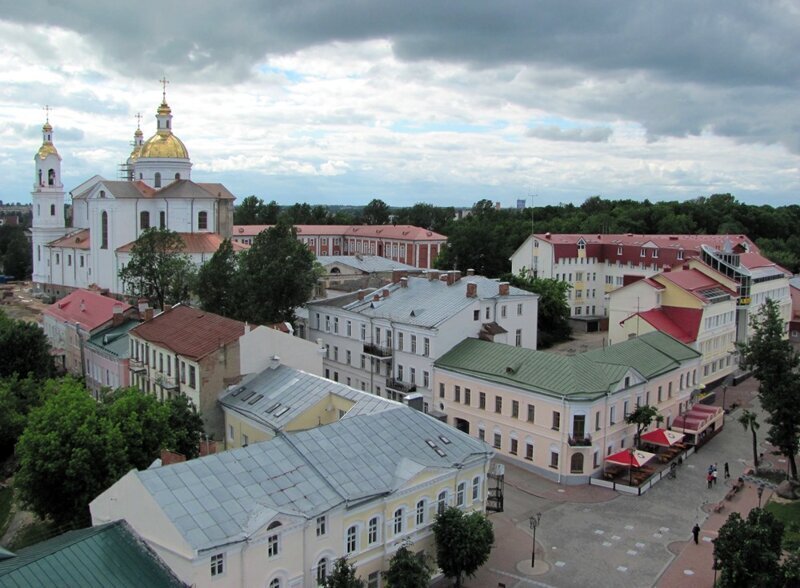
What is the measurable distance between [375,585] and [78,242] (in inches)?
2909

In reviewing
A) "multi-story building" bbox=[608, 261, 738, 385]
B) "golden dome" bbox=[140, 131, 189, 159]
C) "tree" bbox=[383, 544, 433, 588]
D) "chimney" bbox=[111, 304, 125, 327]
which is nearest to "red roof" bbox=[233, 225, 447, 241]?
"golden dome" bbox=[140, 131, 189, 159]

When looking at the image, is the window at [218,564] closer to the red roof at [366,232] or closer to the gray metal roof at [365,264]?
the gray metal roof at [365,264]

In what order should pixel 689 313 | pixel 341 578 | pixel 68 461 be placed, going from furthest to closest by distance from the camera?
pixel 689 313 < pixel 68 461 < pixel 341 578

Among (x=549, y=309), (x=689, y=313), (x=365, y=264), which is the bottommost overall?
(x=549, y=309)

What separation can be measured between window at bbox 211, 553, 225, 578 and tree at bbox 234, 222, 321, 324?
31.7 meters

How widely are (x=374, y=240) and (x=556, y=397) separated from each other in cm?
9444

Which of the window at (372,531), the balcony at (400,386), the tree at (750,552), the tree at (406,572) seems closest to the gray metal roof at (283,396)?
the window at (372,531)

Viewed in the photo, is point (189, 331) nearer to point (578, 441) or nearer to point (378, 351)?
point (378, 351)

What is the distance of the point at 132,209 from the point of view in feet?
259

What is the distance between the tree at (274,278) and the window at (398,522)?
28557 millimetres

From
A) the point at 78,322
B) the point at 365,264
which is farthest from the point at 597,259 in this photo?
the point at 78,322

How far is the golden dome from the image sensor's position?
82375mm

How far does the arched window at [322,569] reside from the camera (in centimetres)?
2302

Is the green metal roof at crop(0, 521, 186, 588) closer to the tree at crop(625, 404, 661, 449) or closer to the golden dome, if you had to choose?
the tree at crop(625, 404, 661, 449)
